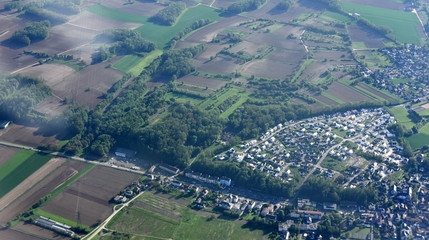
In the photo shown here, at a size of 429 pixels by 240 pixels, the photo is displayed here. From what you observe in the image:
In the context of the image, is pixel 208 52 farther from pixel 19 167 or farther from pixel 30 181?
pixel 30 181

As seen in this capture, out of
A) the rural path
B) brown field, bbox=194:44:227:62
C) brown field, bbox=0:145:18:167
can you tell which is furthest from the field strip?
brown field, bbox=194:44:227:62

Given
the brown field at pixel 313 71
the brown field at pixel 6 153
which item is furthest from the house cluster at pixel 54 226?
the brown field at pixel 313 71

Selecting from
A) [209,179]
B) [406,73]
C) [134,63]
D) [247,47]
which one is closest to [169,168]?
[209,179]

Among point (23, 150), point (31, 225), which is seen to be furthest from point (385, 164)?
point (23, 150)

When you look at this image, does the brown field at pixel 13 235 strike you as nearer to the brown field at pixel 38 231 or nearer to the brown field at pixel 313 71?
the brown field at pixel 38 231

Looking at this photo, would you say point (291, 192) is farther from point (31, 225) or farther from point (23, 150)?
point (23, 150)

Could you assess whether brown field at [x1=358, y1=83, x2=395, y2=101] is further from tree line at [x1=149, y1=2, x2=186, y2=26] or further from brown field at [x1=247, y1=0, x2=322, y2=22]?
tree line at [x1=149, y1=2, x2=186, y2=26]
